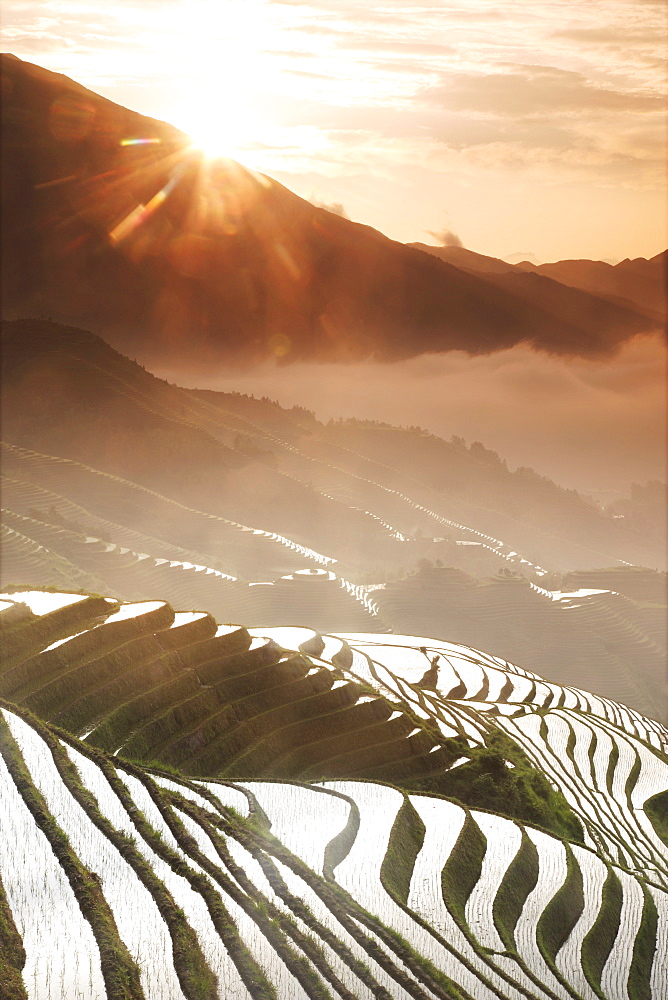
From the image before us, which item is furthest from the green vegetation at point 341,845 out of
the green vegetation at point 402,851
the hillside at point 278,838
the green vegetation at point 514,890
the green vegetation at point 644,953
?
the green vegetation at point 644,953

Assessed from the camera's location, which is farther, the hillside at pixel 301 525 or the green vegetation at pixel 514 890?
the hillside at pixel 301 525

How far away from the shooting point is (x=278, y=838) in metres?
12.0

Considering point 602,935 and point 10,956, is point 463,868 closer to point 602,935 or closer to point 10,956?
point 602,935

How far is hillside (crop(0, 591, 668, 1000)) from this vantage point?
887 cm

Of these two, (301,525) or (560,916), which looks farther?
(301,525)

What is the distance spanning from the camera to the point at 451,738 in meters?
19.1

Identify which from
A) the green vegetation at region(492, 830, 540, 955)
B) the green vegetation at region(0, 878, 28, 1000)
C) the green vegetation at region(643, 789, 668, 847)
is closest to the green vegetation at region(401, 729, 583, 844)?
the green vegetation at region(492, 830, 540, 955)

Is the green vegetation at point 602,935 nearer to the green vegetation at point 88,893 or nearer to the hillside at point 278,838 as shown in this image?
the hillside at point 278,838

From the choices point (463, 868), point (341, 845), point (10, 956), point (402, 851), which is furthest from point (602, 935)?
point (10, 956)

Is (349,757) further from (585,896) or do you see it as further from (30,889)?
(30,889)

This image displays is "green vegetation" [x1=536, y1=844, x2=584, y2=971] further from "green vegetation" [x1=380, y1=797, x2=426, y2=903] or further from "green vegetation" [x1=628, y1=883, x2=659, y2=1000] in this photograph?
"green vegetation" [x1=380, y1=797, x2=426, y2=903]

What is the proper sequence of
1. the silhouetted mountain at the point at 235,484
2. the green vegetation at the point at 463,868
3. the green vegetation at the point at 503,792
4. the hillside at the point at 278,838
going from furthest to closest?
the silhouetted mountain at the point at 235,484, the green vegetation at the point at 503,792, the green vegetation at the point at 463,868, the hillside at the point at 278,838

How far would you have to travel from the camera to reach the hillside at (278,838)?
887cm

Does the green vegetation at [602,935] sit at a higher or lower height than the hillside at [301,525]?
higher
